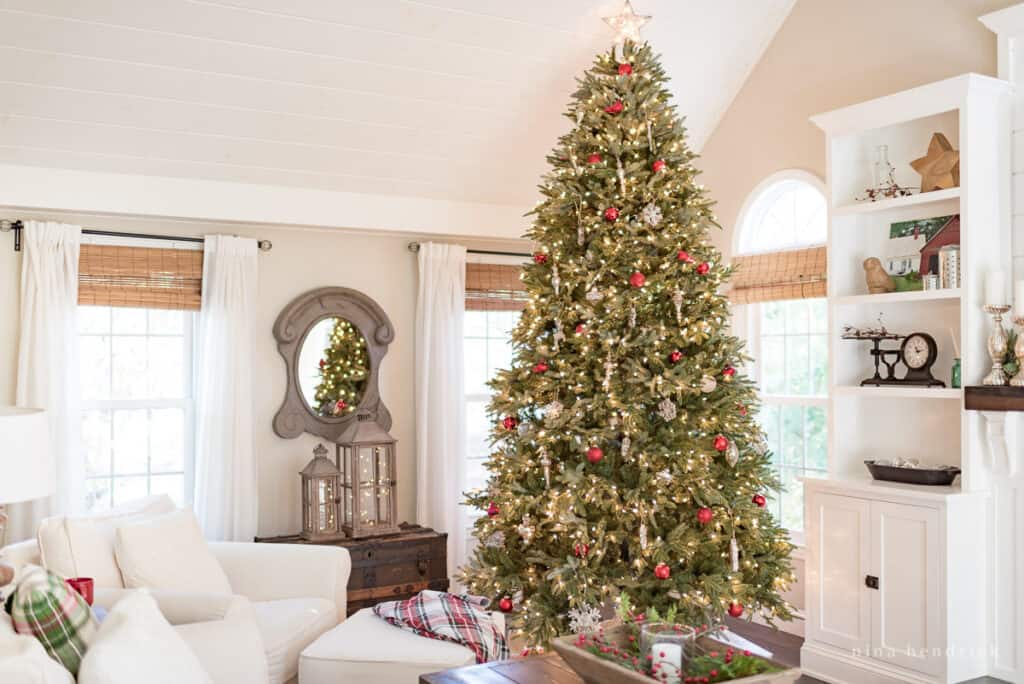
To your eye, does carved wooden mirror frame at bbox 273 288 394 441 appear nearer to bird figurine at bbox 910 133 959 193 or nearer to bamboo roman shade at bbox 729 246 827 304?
bamboo roman shade at bbox 729 246 827 304

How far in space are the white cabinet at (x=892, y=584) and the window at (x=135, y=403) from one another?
322 cm

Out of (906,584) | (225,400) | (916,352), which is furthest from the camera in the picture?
(225,400)

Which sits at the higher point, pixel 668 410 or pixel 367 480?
pixel 668 410

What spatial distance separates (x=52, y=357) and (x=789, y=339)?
370 cm

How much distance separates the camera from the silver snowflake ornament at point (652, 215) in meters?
Result: 3.90

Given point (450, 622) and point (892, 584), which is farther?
point (892, 584)

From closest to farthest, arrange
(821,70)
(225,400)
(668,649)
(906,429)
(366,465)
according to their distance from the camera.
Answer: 1. (668,649)
2. (906,429)
3. (821,70)
4. (225,400)
5. (366,465)

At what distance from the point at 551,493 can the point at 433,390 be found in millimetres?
2012

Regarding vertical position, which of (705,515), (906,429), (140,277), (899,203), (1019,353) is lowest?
(705,515)

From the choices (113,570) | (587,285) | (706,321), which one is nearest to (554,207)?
(587,285)

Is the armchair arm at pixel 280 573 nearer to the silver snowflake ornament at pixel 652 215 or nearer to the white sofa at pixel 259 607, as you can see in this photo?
the white sofa at pixel 259 607

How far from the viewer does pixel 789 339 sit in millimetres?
5227

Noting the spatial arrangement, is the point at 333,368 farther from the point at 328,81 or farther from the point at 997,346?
the point at 997,346

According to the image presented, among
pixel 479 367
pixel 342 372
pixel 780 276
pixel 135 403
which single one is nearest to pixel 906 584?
pixel 780 276
